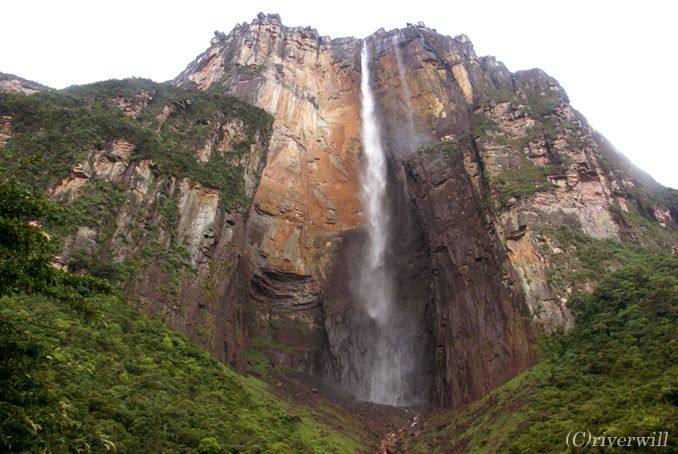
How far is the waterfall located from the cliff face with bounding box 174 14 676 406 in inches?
40.9

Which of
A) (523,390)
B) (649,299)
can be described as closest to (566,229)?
(649,299)

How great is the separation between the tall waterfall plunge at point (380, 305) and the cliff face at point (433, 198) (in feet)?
3.14

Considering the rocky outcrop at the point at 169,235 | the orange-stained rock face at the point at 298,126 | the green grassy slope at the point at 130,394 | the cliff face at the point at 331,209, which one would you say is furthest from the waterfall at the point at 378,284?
the green grassy slope at the point at 130,394

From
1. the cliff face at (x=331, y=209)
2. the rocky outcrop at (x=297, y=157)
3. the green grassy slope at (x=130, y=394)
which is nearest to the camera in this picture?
the green grassy slope at (x=130, y=394)

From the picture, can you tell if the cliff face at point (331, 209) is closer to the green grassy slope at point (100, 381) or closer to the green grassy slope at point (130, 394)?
the green grassy slope at point (130, 394)

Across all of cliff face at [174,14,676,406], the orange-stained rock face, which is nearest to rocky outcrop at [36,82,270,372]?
the orange-stained rock face

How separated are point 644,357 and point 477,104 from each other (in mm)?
32969

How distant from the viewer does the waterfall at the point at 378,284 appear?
123ft

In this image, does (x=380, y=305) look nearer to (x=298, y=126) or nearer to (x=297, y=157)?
(x=297, y=157)

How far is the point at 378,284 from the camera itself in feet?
143

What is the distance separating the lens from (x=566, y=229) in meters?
33.5

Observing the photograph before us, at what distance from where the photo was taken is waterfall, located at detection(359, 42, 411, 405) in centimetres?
3753

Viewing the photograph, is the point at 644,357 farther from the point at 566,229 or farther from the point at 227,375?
the point at 227,375

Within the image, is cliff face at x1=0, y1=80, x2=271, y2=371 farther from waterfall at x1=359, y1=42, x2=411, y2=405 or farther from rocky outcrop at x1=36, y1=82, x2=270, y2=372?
waterfall at x1=359, y1=42, x2=411, y2=405
